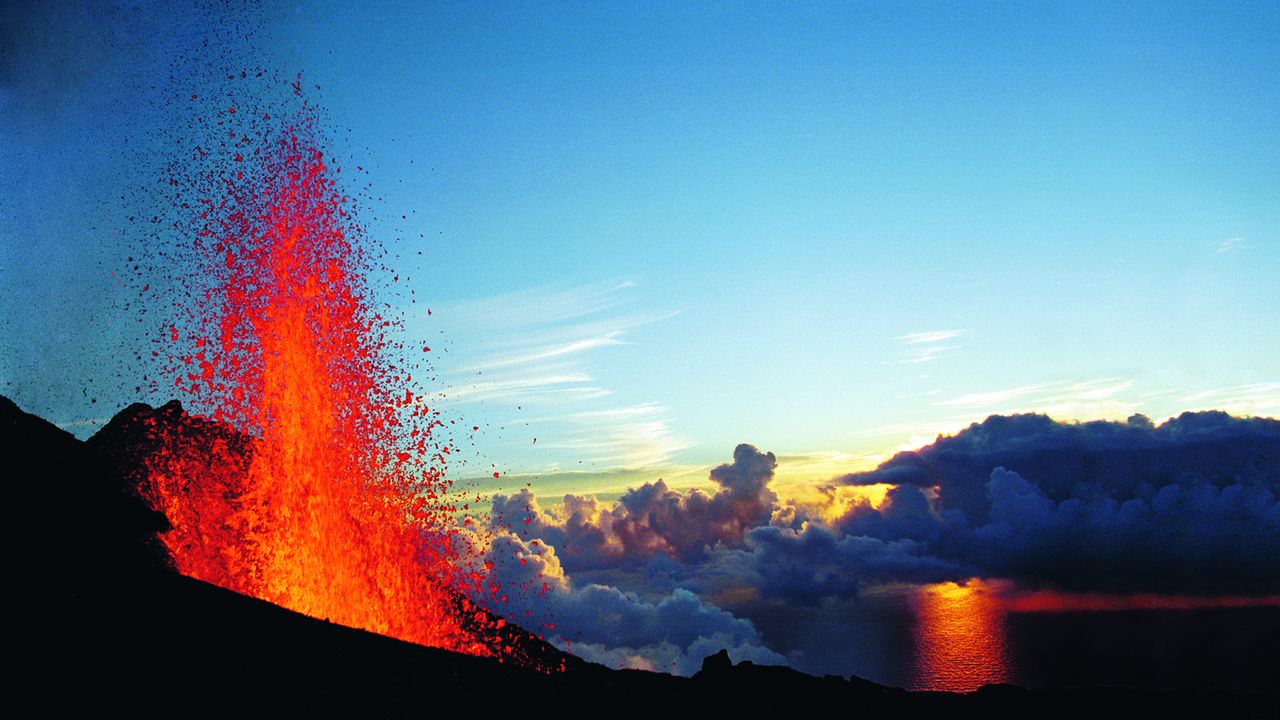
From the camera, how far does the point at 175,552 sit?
5272cm

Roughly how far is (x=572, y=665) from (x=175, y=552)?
41.5 m

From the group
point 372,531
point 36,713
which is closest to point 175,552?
point 372,531

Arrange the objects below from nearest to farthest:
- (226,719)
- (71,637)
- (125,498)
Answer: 1. (226,719)
2. (71,637)
3. (125,498)

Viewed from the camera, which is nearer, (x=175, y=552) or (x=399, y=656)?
(x=399, y=656)

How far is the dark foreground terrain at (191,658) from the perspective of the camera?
83.6 ft

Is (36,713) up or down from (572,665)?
up

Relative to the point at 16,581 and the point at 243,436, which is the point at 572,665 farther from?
the point at 16,581

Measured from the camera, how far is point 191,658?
91.6 ft

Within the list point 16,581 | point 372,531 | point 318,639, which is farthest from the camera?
point 372,531

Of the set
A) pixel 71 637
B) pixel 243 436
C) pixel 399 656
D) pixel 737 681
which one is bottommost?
pixel 737 681

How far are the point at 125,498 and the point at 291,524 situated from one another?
34.0 ft

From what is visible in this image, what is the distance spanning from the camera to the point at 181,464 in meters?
65.6

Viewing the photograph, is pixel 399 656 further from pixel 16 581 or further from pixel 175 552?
pixel 175 552

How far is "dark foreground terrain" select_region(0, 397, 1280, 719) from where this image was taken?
83.6ft
